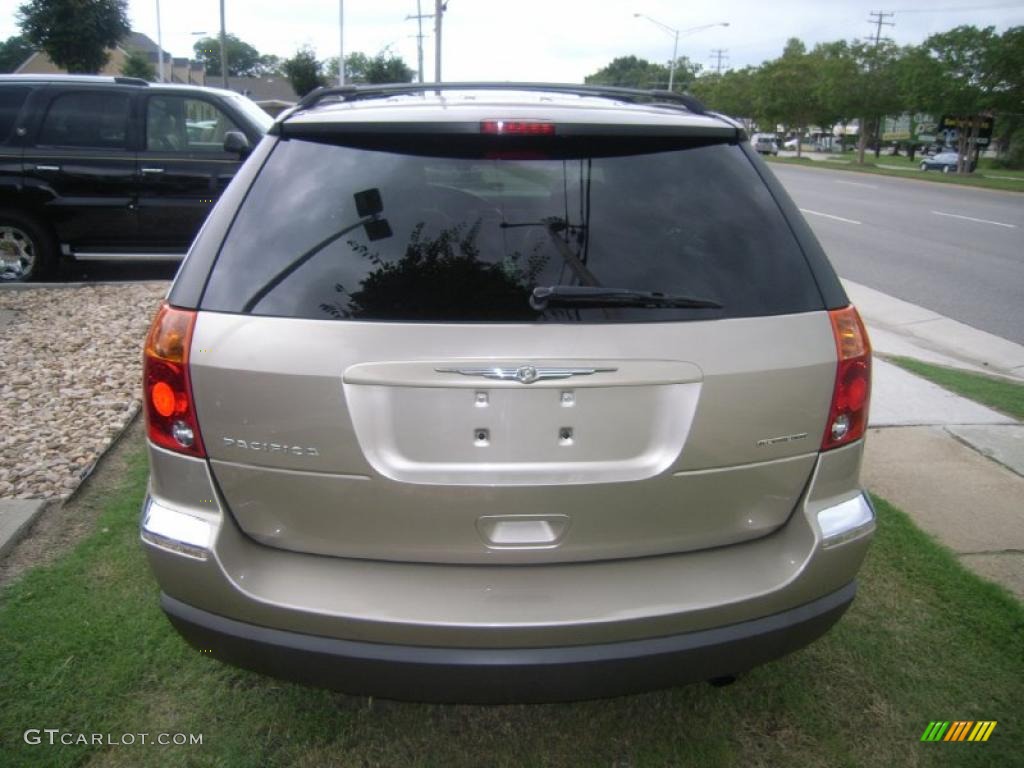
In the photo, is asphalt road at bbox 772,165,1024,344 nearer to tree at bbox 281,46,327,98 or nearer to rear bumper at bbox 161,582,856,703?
rear bumper at bbox 161,582,856,703

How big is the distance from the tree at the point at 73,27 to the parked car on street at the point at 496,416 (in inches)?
1795

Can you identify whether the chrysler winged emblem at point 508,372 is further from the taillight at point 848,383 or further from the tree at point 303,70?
the tree at point 303,70

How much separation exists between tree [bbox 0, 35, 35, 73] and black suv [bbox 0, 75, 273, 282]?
2871 inches

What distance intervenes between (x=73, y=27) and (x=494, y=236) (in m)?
46.6

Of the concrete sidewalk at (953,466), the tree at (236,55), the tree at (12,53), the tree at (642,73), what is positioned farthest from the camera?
the tree at (236,55)

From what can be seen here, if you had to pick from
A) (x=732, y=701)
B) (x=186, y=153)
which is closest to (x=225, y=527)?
(x=732, y=701)

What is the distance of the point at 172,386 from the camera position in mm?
2070

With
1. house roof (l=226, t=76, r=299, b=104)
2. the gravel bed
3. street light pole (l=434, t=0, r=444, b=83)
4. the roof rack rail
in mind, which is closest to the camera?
the roof rack rail

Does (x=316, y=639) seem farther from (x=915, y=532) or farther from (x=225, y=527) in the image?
(x=915, y=532)

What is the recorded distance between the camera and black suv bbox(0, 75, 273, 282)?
8.01 meters

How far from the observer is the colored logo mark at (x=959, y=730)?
8.38 ft

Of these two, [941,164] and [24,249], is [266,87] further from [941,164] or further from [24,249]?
[24,249]

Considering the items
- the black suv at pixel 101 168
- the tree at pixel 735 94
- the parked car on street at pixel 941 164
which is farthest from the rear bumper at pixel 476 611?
the tree at pixel 735 94

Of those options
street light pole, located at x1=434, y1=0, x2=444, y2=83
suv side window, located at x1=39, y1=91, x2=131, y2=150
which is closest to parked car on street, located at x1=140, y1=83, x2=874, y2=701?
suv side window, located at x1=39, y1=91, x2=131, y2=150
